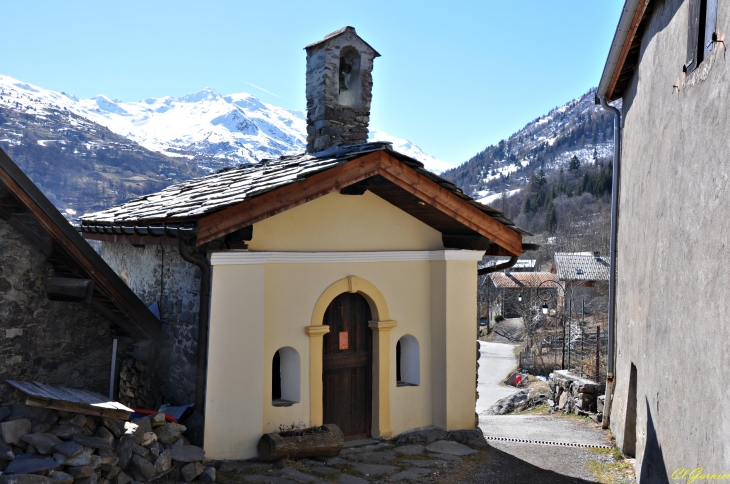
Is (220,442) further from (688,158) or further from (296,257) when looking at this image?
(688,158)

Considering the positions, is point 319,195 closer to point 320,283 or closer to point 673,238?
point 320,283

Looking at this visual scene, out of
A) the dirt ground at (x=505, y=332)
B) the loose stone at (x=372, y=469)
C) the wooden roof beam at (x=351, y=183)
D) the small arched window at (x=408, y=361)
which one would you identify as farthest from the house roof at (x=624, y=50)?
the dirt ground at (x=505, y=332)

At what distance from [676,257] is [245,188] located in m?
Result: 4.39

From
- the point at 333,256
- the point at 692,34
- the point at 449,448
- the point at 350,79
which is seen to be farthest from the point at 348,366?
the point at 692,34

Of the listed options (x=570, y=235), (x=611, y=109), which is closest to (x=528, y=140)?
(x=570, y=235)

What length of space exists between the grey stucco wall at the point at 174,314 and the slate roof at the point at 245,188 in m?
0.54

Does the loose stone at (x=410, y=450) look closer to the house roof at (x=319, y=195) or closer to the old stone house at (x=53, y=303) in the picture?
the house roof at (x=319, y=195)

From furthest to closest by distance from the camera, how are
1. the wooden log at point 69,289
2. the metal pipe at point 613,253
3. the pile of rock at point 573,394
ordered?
the pile of rock at point 573,394 < the metal pipe at point 613,253 < the wooden log at point 69,289

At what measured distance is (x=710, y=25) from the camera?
496cm

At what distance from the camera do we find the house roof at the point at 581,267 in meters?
39.6

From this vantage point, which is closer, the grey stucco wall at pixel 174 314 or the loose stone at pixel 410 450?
the grey stucco wall at pixel 174 314

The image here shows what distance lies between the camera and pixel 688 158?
17.8ft

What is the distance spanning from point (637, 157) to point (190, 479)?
6.40 m

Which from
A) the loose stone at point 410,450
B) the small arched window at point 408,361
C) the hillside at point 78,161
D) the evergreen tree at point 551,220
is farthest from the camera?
the hillside at point 78,161
